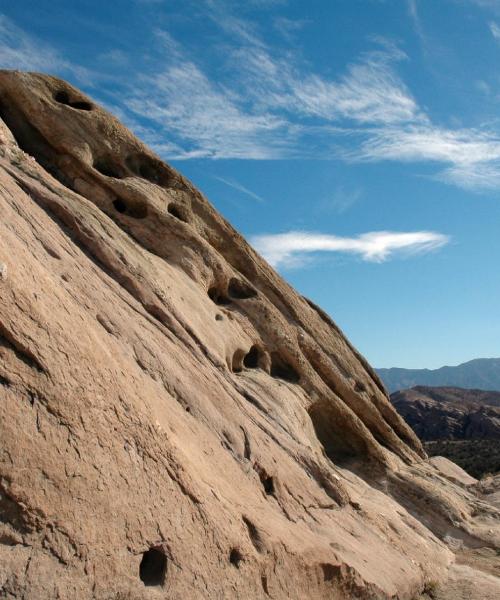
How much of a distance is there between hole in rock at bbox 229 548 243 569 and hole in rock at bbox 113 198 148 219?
1172 cm

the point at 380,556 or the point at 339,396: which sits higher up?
the point at 339,396

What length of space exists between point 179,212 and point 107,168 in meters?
2.66

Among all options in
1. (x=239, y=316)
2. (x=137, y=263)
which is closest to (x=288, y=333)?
(x=239, y=316)

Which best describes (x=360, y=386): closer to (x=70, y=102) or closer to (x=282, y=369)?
(x=282, y=369)

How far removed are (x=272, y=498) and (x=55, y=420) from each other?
5172 millimetres

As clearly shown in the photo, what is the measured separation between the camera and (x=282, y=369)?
18219 millimetres

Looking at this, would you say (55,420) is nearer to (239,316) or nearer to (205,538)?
(205,538)

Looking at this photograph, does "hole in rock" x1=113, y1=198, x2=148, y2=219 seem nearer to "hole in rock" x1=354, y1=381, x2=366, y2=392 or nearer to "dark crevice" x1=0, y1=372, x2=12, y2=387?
"hole in rock" x1=354, y1=381, x2=366, y2=392

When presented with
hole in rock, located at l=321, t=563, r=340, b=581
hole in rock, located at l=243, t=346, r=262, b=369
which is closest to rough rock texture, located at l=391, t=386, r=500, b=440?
hole in rock, located at l=243, t=346, r=262, b=369

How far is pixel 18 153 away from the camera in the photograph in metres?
13.7

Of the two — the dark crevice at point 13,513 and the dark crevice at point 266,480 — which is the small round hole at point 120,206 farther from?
the dark crevice at point 13,513

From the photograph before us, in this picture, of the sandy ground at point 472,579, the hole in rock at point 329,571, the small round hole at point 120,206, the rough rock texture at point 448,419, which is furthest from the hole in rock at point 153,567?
the rough rock texture at point 448,419

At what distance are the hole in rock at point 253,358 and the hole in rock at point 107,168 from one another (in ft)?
23.0

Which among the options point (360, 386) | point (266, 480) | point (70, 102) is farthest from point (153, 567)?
point (70, 102)
